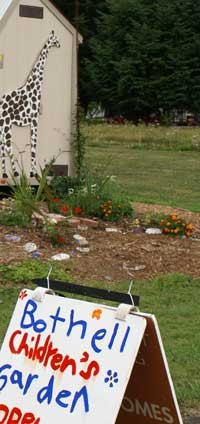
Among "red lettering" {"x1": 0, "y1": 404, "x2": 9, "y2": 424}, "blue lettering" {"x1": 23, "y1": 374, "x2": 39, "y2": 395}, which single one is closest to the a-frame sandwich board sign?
"blue lettering" {"x1": 23, "y1": 374, "x2": 39, "y2": 395}

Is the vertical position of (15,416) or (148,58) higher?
(148,58)

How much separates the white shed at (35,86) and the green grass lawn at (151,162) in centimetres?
84

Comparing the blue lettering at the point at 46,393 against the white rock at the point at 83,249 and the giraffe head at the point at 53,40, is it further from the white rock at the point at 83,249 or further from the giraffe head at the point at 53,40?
the giraffe head at the point at 53,40

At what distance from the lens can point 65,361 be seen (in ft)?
13.4

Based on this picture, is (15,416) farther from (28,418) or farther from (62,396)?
(62,396)

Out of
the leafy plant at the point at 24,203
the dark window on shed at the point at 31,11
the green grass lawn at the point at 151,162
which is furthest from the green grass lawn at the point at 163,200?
the dark window on shed at the point at 31,11

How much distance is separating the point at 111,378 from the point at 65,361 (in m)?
0.27

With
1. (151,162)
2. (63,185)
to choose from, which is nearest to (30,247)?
(63,185)

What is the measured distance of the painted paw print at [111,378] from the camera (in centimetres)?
390

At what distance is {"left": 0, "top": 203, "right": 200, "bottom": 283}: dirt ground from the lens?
8883 millimetres

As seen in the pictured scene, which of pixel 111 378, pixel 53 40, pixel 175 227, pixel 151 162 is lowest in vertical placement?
pixel 151 162

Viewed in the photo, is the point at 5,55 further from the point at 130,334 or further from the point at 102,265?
the point at 130,334

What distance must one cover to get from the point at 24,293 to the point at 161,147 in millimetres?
25946

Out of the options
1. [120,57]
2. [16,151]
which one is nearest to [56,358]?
[16,151]
